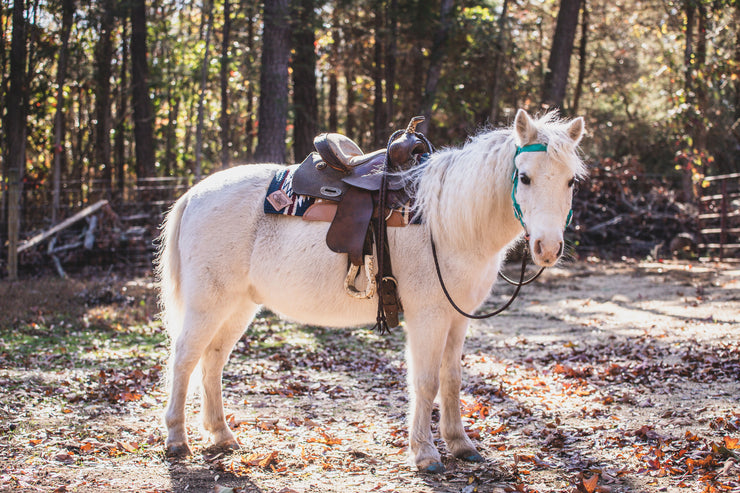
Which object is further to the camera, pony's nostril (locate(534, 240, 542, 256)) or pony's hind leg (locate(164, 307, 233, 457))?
pony's hind leg (locate(164, 307, 233, 457))

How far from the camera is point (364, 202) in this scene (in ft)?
13.1

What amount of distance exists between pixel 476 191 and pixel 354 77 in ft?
55.5

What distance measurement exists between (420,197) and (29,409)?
11.2 feet

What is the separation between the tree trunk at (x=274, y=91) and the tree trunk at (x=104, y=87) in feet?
24.8

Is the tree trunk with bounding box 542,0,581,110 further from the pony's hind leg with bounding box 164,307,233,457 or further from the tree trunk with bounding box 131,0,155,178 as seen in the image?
the pony's hind leg with bounding box 164,307,233,457

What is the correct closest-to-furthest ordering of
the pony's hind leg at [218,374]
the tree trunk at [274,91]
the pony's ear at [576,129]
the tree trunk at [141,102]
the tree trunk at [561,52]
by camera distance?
the pony's ear at [576,129], the pony's hind leg at [218,374], the tree trunk at [274,91], the tree trunk at [561,52], the tree trunk at [141,102]

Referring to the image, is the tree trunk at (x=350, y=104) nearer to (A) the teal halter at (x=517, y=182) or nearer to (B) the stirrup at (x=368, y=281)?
(B) the stirrup at (x=368, y=281)

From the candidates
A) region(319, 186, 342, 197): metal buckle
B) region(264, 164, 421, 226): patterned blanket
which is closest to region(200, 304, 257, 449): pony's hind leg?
region(264, 164, 421, 226): patterned blanket

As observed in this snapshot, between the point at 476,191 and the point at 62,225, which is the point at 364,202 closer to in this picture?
the point at 476,191

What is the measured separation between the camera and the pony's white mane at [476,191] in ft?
12.1

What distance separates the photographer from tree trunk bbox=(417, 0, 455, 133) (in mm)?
14539

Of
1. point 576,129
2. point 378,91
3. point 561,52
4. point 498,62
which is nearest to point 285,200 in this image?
point 576,129

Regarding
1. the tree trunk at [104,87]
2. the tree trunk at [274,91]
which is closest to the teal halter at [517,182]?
the tree trunk at [274,91]

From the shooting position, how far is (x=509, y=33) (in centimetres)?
1608
